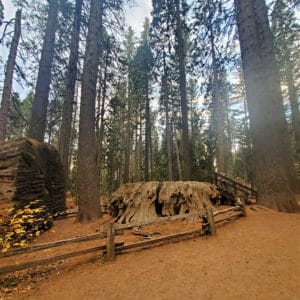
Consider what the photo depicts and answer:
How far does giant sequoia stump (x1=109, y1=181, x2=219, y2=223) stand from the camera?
646 cm

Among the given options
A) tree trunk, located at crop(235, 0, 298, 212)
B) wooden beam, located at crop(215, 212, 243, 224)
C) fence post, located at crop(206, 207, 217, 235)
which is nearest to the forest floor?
fence post, located at crop(206, 207, 217, 235)

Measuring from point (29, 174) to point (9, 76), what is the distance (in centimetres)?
689

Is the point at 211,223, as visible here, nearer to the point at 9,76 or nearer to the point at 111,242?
the point at 111,242

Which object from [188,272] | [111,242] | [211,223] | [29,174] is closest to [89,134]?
[29,174]

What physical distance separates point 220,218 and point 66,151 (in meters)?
9.43

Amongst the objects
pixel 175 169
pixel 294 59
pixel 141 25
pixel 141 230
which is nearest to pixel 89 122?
pixel 141 230

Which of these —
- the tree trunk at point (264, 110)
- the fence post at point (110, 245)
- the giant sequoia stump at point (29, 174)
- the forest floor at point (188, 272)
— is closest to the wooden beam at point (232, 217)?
the forest floor at point (188, 272)

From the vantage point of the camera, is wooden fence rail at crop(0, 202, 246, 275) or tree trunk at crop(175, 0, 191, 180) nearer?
wooden fence rail at crop(0, 202, 246, 275)

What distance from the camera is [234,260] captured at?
149 inches

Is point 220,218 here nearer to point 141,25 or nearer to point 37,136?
point 37,136

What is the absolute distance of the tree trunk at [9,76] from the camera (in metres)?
9.93

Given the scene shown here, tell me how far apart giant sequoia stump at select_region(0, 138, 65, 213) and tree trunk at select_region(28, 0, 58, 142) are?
1799mm

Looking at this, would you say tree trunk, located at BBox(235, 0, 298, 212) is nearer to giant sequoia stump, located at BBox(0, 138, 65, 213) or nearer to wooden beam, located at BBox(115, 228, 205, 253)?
wooden beam, located at BBox(115, 228, 205, 253)

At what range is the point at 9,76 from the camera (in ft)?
34.2
